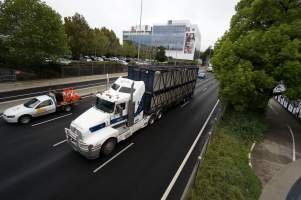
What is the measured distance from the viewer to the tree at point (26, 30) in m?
20.4

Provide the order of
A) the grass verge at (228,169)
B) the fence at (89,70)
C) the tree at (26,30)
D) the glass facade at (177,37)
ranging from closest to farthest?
the grass verge at (228,169), the tree at (26,30), the fence at (89,70), the glass facade at (177,37)

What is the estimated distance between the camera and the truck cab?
9117mm

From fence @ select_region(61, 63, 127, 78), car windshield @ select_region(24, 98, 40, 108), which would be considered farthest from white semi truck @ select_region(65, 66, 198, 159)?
fence @ select_region(61, 63, 127, 78)

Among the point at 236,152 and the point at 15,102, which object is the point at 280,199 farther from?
the point at 15,102

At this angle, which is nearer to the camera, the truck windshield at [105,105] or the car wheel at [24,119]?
the truck windshield at [105,105]

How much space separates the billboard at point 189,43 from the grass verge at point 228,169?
92942mm

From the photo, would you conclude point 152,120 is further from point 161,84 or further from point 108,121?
point 108,121

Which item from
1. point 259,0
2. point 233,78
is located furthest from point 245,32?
point 233,78

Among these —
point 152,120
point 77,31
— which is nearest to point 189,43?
point 77,31

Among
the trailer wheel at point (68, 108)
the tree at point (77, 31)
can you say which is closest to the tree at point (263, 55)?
the trailer wheel at point (68, 108)

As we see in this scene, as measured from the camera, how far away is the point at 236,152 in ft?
32.7

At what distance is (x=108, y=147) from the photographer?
9.88 m

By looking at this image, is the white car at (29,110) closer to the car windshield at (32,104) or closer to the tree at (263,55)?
the car windshield at (32,104)

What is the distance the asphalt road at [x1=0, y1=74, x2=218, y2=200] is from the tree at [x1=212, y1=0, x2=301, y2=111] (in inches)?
204
